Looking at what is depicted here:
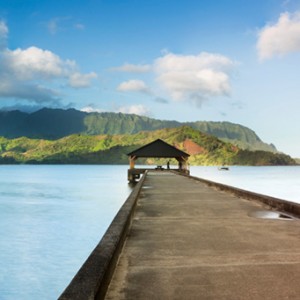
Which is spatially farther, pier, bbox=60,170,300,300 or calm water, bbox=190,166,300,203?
calm water, bbox=190,166,300,203

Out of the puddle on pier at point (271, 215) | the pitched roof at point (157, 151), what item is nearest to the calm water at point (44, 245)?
the puddle on pier at point (271, 215)

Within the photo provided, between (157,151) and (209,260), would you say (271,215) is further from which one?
(157,151)

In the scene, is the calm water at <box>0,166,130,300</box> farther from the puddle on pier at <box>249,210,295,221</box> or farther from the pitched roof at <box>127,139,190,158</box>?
the pitched roof at <box>127,139,190,158</box>

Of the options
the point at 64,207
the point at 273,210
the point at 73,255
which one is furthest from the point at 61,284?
the point at 64,207

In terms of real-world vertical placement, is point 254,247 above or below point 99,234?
above

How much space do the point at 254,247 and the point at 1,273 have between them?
9.48 metres

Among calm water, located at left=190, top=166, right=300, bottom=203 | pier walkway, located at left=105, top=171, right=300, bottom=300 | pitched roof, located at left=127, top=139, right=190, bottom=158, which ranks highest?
pitched roof, located at left=127, top=139, right=190, bottom=158

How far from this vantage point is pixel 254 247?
5.45 m

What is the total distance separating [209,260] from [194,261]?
0.19 meters

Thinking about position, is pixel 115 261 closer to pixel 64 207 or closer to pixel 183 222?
pixel 183 222

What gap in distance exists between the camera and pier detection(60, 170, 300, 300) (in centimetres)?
353

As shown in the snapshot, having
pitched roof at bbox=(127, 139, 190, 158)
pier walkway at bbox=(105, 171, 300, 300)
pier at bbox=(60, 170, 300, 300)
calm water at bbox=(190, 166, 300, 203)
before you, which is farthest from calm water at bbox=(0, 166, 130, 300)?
calm water at bbox=(190, 166, 300, 203)

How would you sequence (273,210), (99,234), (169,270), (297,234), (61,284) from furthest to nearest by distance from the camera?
(99,234), (61,284), (273,210), (297,234), (169,270)

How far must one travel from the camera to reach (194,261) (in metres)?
4.72
